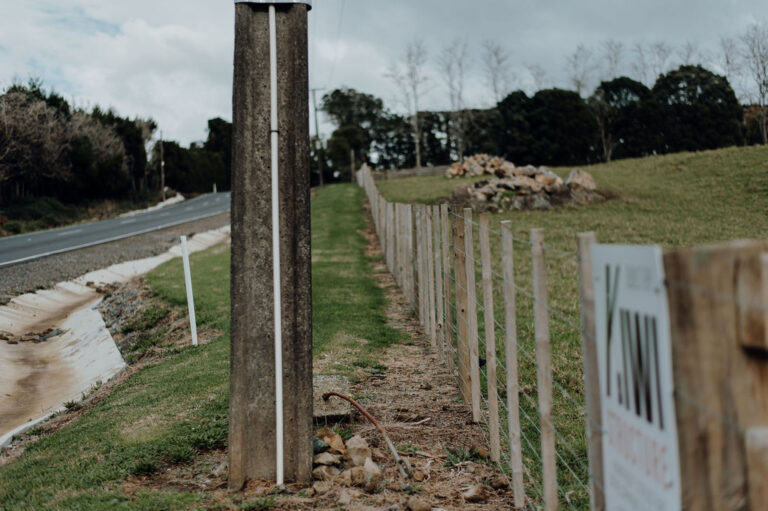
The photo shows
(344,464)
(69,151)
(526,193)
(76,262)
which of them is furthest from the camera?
(69,151)

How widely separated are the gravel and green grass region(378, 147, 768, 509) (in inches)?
387

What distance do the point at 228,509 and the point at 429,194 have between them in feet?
79.9

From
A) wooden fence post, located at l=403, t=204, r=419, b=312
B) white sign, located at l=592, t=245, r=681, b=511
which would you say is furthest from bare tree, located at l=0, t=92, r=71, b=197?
white sign, located at l=592, t=245, r=681, b=511

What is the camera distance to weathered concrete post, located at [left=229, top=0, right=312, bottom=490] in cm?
413

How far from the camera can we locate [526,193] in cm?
2270

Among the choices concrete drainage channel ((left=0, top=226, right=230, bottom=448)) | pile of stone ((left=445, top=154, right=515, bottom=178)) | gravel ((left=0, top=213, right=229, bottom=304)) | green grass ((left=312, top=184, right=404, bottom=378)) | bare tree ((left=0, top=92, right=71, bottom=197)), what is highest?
bare tree ((left=0, top=92, right=71, bottom=197))

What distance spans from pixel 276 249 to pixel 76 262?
1546 cm

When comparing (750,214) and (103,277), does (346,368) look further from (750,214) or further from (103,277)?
(750,214)

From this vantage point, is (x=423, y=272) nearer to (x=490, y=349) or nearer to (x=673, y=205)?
(x=490, y=349)

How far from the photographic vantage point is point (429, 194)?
90.2 ft

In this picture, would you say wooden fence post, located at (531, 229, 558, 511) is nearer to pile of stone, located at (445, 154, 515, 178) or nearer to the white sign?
the white sign

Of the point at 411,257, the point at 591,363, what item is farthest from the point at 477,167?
the point at 591,363

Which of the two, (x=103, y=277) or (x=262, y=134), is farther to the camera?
(x=103, y=277)

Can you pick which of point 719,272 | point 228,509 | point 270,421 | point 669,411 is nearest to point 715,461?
point 669,411
